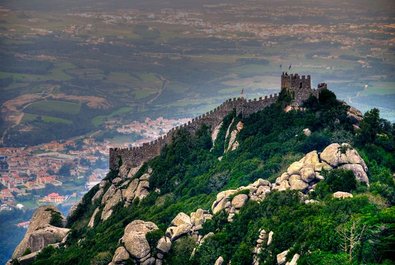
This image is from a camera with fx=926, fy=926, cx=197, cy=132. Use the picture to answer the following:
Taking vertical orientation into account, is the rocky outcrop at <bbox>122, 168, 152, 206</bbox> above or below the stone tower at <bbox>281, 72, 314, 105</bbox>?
below

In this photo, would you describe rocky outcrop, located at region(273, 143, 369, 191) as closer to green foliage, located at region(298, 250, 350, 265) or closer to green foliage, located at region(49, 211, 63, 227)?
green foliage, located at region(298, 250, 350, 265)

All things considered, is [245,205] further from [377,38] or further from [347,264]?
[377,38]

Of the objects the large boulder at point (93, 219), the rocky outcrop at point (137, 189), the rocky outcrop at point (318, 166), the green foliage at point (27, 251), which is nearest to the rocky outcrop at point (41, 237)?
the green foliage at point (27, 251)

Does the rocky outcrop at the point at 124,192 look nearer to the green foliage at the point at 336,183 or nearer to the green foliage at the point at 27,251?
the green foliage at the point at 27,251

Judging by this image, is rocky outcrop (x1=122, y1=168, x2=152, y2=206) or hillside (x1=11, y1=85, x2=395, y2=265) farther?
rocky outcrop (x1=122, y1=168, x2=152, y2=206)

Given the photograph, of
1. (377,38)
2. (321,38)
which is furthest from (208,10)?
(377,38)

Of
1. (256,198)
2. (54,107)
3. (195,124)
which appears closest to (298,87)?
(195,124)

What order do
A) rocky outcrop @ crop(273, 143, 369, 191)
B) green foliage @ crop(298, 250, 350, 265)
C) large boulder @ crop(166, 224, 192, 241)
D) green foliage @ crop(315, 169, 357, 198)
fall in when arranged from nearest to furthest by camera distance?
green foliage @ crop(298, 250, 350, 265) → green foliage @ crop(315, 169, 357, 198) → rocky outcrop @ crop(273, 143, 369, 191) → large boulder @ crop(166, 224, 192, 241)

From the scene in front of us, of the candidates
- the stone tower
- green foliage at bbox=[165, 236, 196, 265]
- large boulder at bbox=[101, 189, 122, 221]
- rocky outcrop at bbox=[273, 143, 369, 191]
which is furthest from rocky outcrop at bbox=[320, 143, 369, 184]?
large boulder at bbox=[101, 189, 122, 221]
